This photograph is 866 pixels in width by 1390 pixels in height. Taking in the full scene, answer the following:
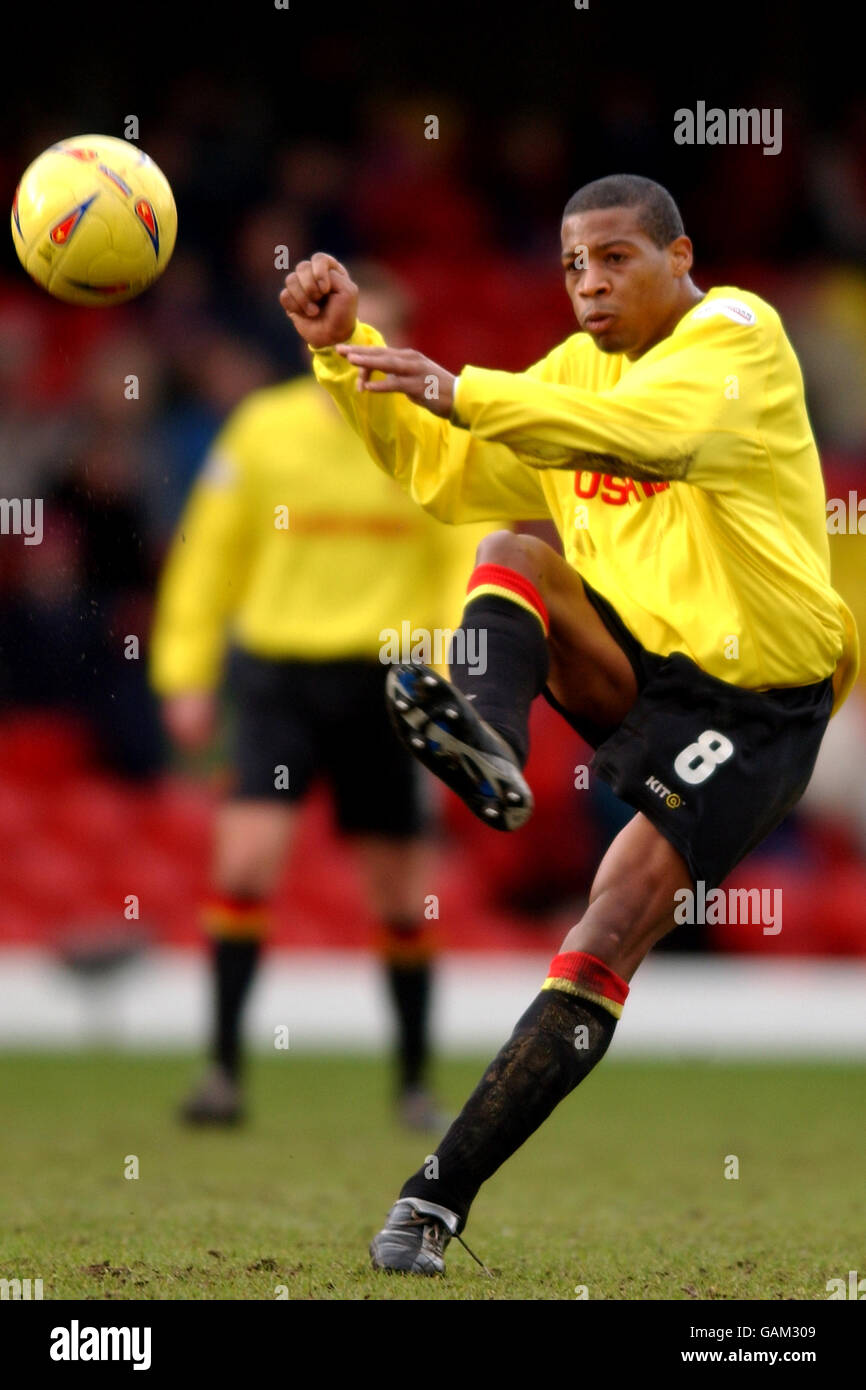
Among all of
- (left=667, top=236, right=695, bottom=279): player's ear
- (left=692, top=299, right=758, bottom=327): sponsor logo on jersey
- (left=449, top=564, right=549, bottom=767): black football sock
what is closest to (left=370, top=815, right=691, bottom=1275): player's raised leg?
(left=449, top=564, right=549, bottom=767): black football sock

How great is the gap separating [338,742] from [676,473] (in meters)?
3.00

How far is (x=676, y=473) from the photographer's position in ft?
12.2

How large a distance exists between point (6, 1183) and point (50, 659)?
4.71m

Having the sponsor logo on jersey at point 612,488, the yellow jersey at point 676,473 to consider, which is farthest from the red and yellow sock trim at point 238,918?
the sponsor logo on jersey at point 612,488

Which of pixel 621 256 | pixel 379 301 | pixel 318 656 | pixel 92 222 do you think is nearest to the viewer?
pixel 621 256

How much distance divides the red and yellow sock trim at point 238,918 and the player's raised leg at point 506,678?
260cm

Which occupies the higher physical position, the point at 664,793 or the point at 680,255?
the point at 680,255

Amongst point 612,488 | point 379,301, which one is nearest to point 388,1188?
point 612,488

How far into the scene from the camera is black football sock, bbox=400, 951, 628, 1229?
3742 mm

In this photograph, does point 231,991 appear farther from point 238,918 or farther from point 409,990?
point 409,990

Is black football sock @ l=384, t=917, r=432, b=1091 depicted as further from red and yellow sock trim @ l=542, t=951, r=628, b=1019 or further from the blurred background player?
red and yellow sock trim @ l=542, t=951, r=628, b=1019

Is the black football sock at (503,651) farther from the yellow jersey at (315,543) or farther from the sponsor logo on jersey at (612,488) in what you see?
the yellow jersey at (315,543)

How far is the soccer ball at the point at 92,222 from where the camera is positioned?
14.2ft

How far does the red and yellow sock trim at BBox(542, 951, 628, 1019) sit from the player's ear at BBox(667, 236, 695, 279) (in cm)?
138
